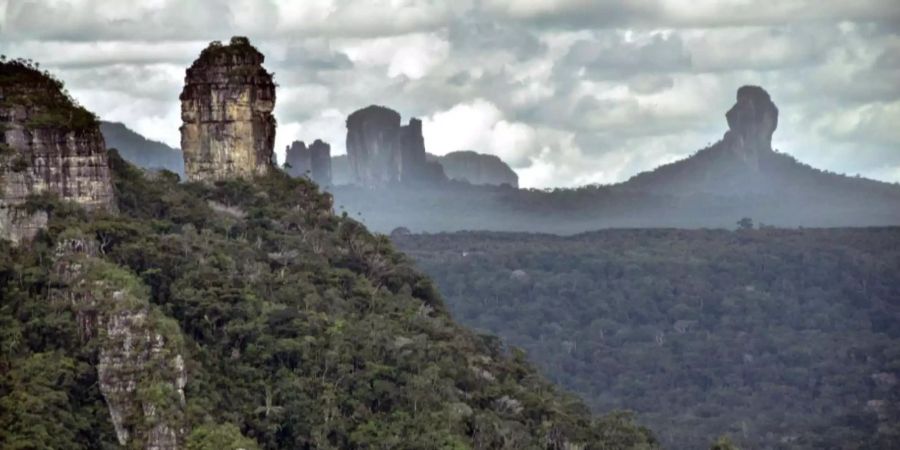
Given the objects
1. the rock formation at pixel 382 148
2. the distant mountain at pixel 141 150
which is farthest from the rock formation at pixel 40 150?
the rock formation at pixel 382 148

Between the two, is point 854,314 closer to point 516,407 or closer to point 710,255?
point 710,255

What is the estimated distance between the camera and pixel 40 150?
58.4 meters

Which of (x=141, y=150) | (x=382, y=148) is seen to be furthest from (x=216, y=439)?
(x=382, y=148)

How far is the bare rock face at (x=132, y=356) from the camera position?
172ft

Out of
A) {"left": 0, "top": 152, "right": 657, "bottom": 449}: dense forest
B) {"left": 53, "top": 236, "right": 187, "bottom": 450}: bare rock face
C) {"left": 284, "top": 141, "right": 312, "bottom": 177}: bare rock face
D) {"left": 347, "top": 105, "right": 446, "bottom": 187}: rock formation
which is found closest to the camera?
{"left": 53, "top": 236, "right": 187, "bottom": 450}: bare rock face

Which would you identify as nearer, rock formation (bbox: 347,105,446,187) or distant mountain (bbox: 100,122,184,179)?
distant mountain (bbox: 100,122,184,179)

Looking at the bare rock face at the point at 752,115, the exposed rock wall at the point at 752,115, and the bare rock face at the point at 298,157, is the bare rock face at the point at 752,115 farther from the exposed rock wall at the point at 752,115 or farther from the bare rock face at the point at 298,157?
the bare rock face at the point at 298,157

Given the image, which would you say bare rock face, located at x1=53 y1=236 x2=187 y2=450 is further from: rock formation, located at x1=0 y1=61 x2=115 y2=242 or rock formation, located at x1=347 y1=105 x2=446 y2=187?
rock formation, located at x1=347 y1=105 x2=446 y2=187

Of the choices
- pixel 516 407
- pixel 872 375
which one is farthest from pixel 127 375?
pixel 872 375

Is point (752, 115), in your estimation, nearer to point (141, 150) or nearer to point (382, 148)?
point (382, 148)

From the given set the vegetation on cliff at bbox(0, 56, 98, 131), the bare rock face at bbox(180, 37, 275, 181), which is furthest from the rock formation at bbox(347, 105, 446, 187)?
the vegetation on cliff at bbox(0, 56, 98, 131)

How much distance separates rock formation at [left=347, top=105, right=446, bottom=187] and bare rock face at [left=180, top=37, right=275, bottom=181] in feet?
379

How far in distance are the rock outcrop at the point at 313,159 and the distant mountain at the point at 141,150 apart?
1930 centimetres

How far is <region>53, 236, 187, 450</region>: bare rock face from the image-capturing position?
52438 mm
